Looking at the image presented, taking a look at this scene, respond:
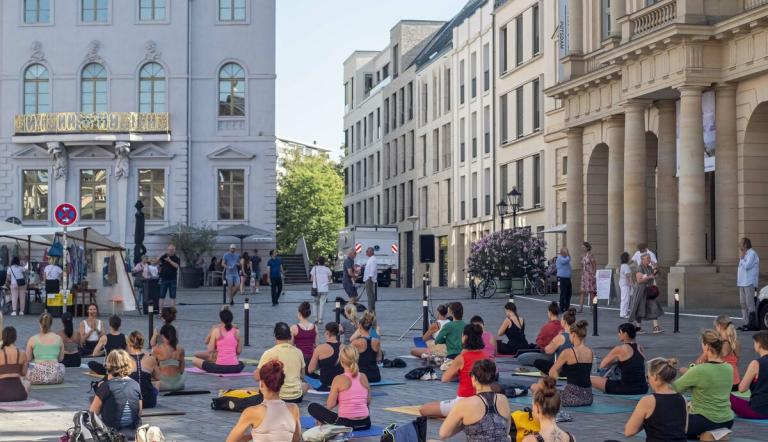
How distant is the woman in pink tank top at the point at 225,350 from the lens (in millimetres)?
20266

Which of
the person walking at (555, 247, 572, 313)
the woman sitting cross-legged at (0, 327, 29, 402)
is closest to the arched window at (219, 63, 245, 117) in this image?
the person walking at (555, 247, 572, 313)

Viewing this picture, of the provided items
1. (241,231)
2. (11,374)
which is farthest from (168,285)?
(241,231)

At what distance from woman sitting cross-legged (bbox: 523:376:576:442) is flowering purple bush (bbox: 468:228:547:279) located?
1442 inches

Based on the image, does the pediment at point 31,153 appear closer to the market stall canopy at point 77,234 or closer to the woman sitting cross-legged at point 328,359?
the market stall canopy at point 77,234

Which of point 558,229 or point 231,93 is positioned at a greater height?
point 231,93

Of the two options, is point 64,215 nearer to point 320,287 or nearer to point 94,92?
point 320,287

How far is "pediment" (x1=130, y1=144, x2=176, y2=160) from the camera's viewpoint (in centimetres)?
6306

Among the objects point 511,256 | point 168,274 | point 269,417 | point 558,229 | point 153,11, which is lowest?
point 269,417

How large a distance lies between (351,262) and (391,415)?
64.0 feet

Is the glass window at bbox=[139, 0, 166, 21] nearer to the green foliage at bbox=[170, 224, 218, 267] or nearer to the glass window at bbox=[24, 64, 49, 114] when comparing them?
the glass window at bbox=[24, 64, 49, 114]

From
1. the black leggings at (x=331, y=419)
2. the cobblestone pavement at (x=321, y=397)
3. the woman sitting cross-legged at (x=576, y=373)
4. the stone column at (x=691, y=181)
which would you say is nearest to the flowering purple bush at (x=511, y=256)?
the cobblestone pavement at (x=321, y=397)

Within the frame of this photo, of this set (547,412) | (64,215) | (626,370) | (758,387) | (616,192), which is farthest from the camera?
(616,192)

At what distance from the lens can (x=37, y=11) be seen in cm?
6397

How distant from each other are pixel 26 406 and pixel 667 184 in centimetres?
2656
